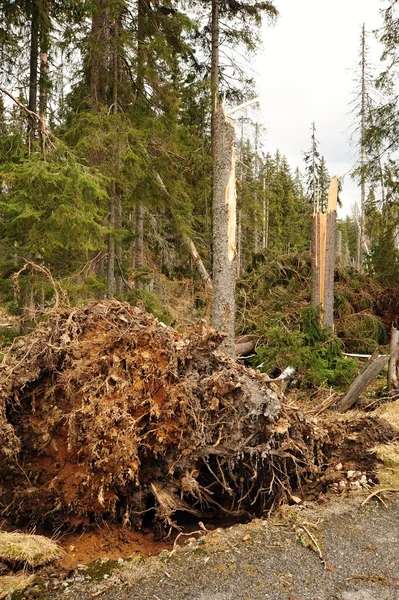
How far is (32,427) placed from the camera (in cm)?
401

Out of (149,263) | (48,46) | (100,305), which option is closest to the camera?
(100,305)

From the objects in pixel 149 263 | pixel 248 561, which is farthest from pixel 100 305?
pixel 149 263

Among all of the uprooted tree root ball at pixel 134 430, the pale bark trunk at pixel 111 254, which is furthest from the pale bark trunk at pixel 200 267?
the uprooted tree root ball at pixel 134 430

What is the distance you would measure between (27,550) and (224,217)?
5.72 m

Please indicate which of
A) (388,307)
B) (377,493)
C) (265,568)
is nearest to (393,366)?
(377,493)

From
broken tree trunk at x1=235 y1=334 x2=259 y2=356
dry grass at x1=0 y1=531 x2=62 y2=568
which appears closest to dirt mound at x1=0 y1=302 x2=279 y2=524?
dry grass at x1=0 y1=531 x2=62 y2=568

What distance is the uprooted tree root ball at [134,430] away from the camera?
372 centimetres

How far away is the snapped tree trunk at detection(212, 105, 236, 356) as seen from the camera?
7371 millimetres

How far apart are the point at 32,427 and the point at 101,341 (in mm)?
1059

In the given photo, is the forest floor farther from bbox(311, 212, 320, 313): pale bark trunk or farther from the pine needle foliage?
bbox(311, 212, 320, 313): pale bark trunk

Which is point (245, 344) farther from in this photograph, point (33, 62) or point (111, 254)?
point (33, 62)

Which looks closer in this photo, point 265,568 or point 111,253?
point 265,568

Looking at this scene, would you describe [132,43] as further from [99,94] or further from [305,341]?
[305,341]

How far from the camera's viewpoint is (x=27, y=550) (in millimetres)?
3092
